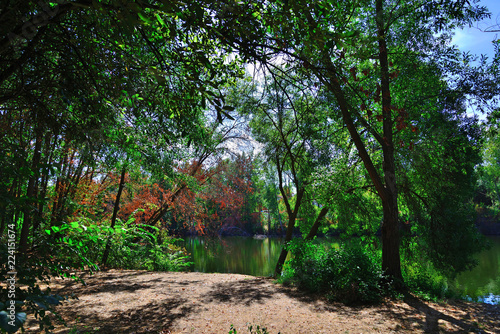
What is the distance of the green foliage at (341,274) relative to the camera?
570 centimetres

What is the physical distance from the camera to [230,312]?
4773 millimetres

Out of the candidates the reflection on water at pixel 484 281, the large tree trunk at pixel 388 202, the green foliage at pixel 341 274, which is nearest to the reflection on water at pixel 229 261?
the green foliage at pixel 341 274

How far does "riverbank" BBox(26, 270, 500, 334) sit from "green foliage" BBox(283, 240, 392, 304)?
0.29 m

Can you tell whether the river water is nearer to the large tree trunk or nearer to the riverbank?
the large tree trunk

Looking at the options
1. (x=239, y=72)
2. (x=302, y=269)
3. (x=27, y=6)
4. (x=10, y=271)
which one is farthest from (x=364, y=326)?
(x=27, y=6)

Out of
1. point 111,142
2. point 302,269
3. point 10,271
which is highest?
point 111,142

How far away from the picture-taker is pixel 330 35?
2174mm

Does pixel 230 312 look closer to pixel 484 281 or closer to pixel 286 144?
pixel 286 144

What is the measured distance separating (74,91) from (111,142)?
1595mm

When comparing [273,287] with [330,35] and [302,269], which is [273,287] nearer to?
[302,269]

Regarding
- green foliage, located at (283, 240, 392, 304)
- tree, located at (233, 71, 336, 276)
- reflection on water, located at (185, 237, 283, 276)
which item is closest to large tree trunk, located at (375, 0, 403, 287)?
green foliage, located at (283, 240, 392, 304)

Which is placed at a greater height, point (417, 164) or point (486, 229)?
point (417, 164)

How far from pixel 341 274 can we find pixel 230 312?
263 centimetres

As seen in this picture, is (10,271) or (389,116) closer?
(10,271)
